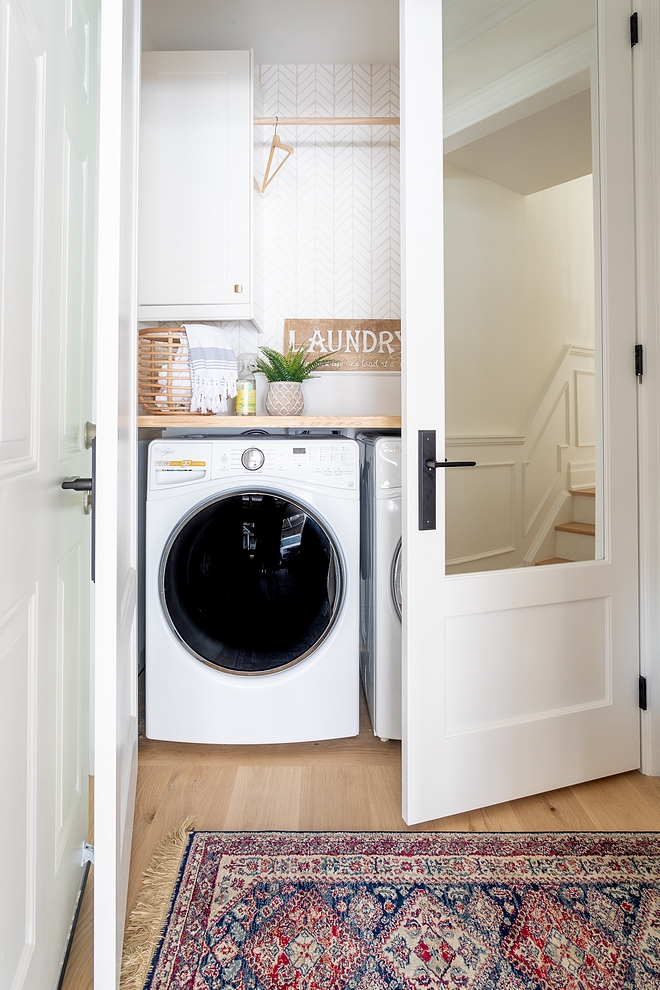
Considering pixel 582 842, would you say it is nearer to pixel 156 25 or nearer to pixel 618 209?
pixel 618 209

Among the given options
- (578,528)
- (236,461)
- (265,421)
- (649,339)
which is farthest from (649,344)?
(236,461)

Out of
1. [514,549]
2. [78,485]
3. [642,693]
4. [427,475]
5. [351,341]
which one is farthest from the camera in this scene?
[351,341]

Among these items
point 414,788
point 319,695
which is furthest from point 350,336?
point 414,788

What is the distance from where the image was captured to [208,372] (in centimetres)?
198

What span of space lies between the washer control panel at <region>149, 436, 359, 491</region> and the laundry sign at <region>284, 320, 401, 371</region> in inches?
35.7

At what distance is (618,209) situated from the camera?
1.60 m

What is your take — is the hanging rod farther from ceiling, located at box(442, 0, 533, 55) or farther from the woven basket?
the woven basket

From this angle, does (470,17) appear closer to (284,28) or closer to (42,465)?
Result: (284,28)

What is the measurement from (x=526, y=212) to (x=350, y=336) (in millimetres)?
1089

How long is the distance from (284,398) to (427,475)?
2.74ft

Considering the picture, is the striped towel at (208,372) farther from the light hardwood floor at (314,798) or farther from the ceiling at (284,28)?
the ceiling at (284,28)

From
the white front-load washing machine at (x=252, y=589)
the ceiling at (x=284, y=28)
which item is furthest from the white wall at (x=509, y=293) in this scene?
the ceiling at (x=284, y=28)

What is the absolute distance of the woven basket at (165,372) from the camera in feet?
6.46

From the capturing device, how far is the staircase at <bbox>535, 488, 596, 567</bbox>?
1.60 meters
